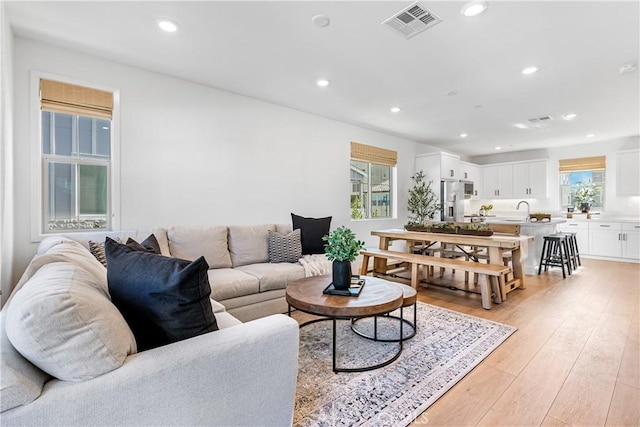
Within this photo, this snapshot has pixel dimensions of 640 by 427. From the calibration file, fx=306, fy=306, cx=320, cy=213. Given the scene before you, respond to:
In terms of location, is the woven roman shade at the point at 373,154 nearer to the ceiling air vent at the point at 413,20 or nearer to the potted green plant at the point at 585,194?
the ceiling air vent at the point at 413,20

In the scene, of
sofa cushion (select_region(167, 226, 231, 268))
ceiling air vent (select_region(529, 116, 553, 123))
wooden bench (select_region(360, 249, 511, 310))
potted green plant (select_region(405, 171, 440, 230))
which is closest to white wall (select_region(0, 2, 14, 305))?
sofa cushion (select_region(167, 226, 231, 268))

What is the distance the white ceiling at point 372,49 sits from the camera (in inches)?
90.0

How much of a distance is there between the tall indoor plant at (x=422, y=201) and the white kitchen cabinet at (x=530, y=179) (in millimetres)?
2694

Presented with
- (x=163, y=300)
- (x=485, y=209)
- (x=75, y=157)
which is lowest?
(x=163, y=300)

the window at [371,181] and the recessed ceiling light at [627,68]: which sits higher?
the recessed ceiling light at [627,68]

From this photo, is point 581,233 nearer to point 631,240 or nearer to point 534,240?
point 631,240

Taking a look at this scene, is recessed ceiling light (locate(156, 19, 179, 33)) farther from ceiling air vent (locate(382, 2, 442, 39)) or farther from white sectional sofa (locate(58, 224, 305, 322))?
white sectional sofa (locate(58, 224, 305, 322))

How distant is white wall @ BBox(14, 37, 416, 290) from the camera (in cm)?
277

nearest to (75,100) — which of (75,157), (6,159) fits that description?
(75,157)

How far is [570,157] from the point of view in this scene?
23.4 ft

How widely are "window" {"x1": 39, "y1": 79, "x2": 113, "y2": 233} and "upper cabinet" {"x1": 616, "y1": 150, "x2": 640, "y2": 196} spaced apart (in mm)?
9020

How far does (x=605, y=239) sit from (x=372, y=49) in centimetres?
686

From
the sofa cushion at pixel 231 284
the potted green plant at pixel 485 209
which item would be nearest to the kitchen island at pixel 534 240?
the potted green plant at pixel 485 209

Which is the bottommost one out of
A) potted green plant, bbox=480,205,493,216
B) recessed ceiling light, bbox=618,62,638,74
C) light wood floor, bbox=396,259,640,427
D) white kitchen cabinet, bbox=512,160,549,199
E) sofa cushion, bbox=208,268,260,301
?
light wood floor, bbox=396,259,640,427
